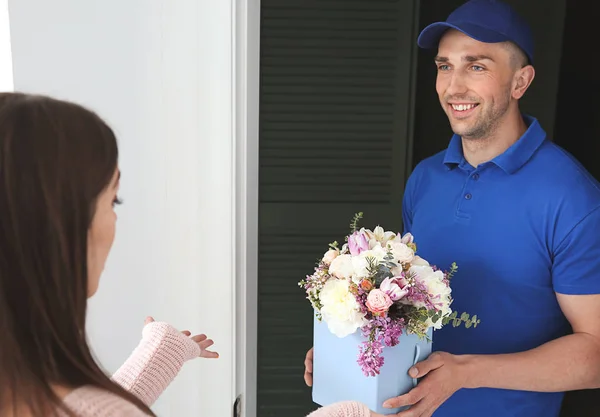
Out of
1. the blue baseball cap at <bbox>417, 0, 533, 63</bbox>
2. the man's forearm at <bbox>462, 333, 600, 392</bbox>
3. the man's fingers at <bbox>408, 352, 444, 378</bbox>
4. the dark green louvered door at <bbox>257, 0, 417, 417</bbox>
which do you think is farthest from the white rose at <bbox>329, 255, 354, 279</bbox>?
the dark green louvered door at <bbox>257, 0, 417, 417</bbox>

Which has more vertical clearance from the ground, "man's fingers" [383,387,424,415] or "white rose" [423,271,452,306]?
"white rose" [423,271,452,306]

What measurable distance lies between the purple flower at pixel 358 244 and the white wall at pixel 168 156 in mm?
393

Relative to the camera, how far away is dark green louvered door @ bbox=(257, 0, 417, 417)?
1.69 m

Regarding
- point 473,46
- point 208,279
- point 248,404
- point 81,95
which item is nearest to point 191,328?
point 208,279

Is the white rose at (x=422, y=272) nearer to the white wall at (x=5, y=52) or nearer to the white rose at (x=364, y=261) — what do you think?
the white rose at (x=364, y=261)

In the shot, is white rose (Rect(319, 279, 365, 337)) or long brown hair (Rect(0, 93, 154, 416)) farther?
white rose (Rect(319, 279, 365, 337))

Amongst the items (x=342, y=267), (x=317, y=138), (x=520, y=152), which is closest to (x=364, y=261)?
(x=342, y=267)

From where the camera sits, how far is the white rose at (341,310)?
3.23 ft

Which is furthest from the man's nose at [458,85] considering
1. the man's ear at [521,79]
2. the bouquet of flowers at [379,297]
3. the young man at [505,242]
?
the bouquet of flowers at [379,297]

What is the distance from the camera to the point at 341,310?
99cm

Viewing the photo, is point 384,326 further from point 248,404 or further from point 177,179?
point 248,404

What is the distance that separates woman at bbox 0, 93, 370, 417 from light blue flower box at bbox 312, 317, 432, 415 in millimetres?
439

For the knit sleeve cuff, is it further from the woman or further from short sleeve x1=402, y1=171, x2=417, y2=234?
short sleeve x1=402, y1=171, x2=417, y2=234

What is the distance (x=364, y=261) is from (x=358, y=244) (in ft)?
0.16
